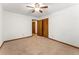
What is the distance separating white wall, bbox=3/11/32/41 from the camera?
3980 millimetres

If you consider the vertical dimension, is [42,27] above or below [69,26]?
below

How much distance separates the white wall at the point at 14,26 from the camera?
398 centimetres

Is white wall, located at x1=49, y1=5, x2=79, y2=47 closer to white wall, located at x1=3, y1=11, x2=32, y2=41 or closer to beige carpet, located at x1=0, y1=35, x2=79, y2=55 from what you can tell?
beige carpet, located at x1=0, y1=35, x2=79, y2=55

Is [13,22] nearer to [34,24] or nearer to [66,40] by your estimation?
[66,40]

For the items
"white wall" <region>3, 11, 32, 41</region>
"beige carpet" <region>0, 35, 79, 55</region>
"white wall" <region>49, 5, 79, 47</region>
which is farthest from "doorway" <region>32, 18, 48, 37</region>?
"beige carpet" <region>0, 35, 79, 55</region>

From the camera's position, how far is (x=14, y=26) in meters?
4.47

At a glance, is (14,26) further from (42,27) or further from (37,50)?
(42,27)

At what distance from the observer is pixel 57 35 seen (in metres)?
4.27

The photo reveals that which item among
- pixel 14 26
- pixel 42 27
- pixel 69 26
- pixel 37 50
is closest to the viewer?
pixel 37 50

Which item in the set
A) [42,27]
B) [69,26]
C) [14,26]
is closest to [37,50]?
[69,26]

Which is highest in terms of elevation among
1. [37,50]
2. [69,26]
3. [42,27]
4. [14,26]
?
[69,26]

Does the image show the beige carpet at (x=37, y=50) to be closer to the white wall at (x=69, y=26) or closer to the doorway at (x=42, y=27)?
the white wall at (x=69, y=26)
